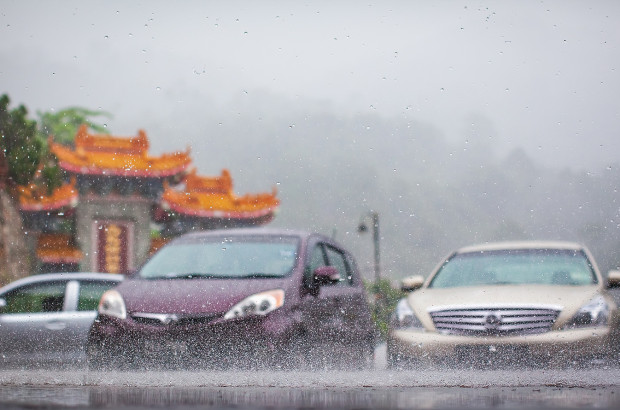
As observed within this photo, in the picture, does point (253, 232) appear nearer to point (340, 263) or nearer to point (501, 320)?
point (340, 263)

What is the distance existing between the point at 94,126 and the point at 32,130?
34.6m

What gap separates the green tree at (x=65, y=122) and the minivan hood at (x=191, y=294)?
156 feet

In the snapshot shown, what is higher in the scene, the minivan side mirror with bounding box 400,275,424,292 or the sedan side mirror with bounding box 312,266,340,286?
the sedan side mirror with bounding box 312,266,340,286

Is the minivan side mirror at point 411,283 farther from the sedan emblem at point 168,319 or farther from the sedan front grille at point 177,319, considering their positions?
the sedan emblem at point 168,319

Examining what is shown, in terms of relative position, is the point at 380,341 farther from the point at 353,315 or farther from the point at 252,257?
the point at 252,257

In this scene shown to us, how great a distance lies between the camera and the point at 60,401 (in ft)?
18.3

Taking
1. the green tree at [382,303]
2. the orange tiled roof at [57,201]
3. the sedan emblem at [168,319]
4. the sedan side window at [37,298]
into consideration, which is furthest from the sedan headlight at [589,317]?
the orange tiled roof at [57,201]

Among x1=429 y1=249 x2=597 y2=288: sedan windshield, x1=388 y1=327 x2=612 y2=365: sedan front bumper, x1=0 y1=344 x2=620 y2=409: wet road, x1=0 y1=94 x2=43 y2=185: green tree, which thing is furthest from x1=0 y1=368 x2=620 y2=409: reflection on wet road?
x1=0 y1=94 x2=43 y2=185: green tree

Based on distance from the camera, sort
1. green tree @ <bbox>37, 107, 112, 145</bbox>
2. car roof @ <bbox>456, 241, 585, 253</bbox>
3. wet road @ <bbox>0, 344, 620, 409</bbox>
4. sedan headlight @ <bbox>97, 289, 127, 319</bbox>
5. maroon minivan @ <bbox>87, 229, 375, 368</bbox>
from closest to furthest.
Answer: wet road @ <bbox>0, 344, 620, 409</bbox> → maroon minivan @ <bbox>87, 229, 375, 368</bbox> → sedan headlight @ <bbox>97, 289, 127, 319</bbox> → car roof @ <bbox>456, 241, 585, 253</bbox> → green tree @ <bbox>37, 107, 112, 145</bbox>

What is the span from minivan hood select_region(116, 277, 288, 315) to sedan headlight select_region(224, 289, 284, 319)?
4 centimetres

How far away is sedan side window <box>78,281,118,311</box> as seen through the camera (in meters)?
10.1

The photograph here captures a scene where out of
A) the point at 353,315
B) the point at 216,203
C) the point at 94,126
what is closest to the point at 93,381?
the point at 353,315

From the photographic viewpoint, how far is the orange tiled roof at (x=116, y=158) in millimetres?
33562

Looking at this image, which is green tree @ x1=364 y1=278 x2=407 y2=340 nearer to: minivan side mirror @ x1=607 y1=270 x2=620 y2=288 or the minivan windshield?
the minivan windshield
